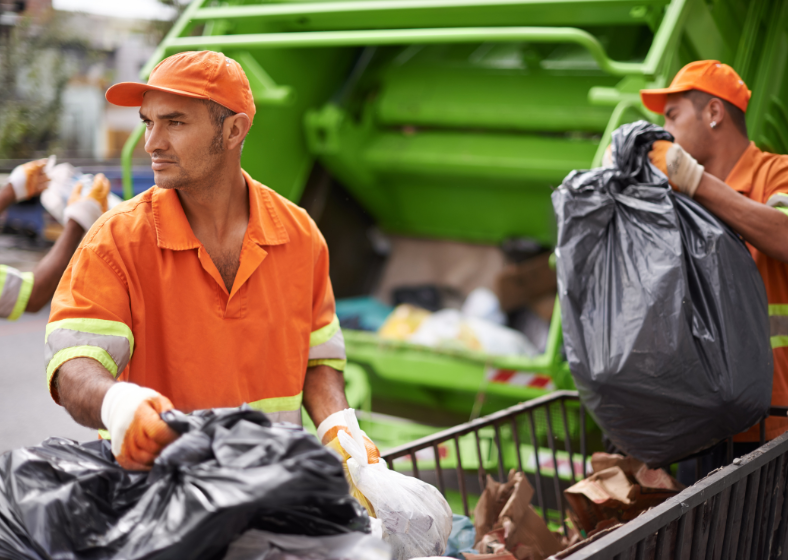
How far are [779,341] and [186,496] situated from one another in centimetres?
174

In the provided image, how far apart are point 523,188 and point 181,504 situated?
10.8 feet

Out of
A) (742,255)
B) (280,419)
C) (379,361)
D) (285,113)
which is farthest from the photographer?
(285,113)

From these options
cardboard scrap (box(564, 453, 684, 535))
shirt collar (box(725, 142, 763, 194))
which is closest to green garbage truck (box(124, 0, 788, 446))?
shirt collar (box(725, 142, 763, 194))

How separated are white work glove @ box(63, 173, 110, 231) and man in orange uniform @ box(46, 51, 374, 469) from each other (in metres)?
0.89

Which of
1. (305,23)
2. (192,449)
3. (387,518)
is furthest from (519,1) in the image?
(192,449)

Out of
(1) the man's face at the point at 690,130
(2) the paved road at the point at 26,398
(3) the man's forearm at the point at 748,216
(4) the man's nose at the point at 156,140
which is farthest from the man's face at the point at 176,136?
(2) the paved road at the point at 26,398

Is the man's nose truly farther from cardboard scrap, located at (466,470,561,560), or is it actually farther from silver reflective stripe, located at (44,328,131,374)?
cardboard scrap, located at (466,470,561,560)

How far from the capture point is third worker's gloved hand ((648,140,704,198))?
200 cm

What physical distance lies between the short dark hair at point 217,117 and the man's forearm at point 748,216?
4.00 feet

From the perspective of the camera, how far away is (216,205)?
1.64 meters

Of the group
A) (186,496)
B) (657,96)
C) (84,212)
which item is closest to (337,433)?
(186,496)

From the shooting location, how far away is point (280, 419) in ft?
5.55

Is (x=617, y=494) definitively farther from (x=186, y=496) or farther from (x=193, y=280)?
(x=186, y=496)

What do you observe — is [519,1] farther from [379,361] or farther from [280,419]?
[280,419]
